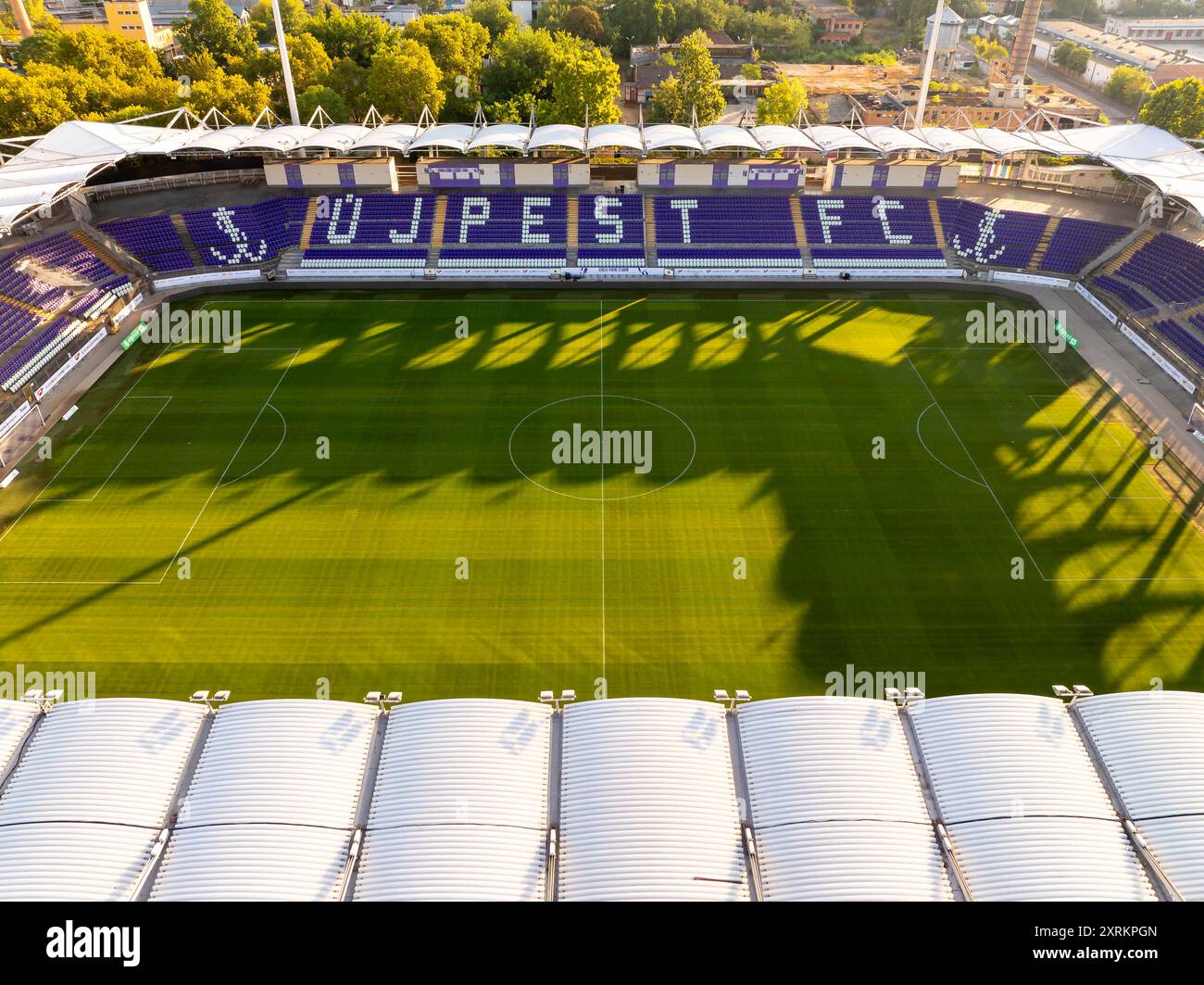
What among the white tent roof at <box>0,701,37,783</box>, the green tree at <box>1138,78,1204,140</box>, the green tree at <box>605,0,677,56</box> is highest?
the green tree at <box>605,0,677,56</box>

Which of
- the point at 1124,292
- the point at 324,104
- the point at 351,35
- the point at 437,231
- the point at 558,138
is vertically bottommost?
the point at 1124,292

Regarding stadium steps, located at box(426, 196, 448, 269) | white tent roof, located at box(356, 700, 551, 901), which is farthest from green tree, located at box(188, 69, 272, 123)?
white tent roof, located at box(356, 700, 551, 901)

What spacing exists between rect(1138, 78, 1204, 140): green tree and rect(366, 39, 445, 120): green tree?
78.8 meters

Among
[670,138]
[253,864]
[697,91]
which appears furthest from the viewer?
[697,91]

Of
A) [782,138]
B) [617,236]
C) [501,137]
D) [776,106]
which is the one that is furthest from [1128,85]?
[501,137]

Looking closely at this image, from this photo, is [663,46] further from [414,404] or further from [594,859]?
[594,859]

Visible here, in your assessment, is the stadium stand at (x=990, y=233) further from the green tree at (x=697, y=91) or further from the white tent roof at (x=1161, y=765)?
the white tent roof at (x=1161, y=765)

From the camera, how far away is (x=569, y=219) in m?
57.7

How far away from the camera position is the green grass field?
26.6 metres

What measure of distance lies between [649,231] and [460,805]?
49.2 metres

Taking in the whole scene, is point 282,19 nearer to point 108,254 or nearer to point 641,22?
point 641,22

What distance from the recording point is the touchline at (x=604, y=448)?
119 ft

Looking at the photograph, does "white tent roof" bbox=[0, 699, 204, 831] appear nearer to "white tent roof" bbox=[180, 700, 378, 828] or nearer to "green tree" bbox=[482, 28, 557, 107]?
"white tent roof" bbox=[180, 700, 378, 828]

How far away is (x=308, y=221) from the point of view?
5719 centimetres
